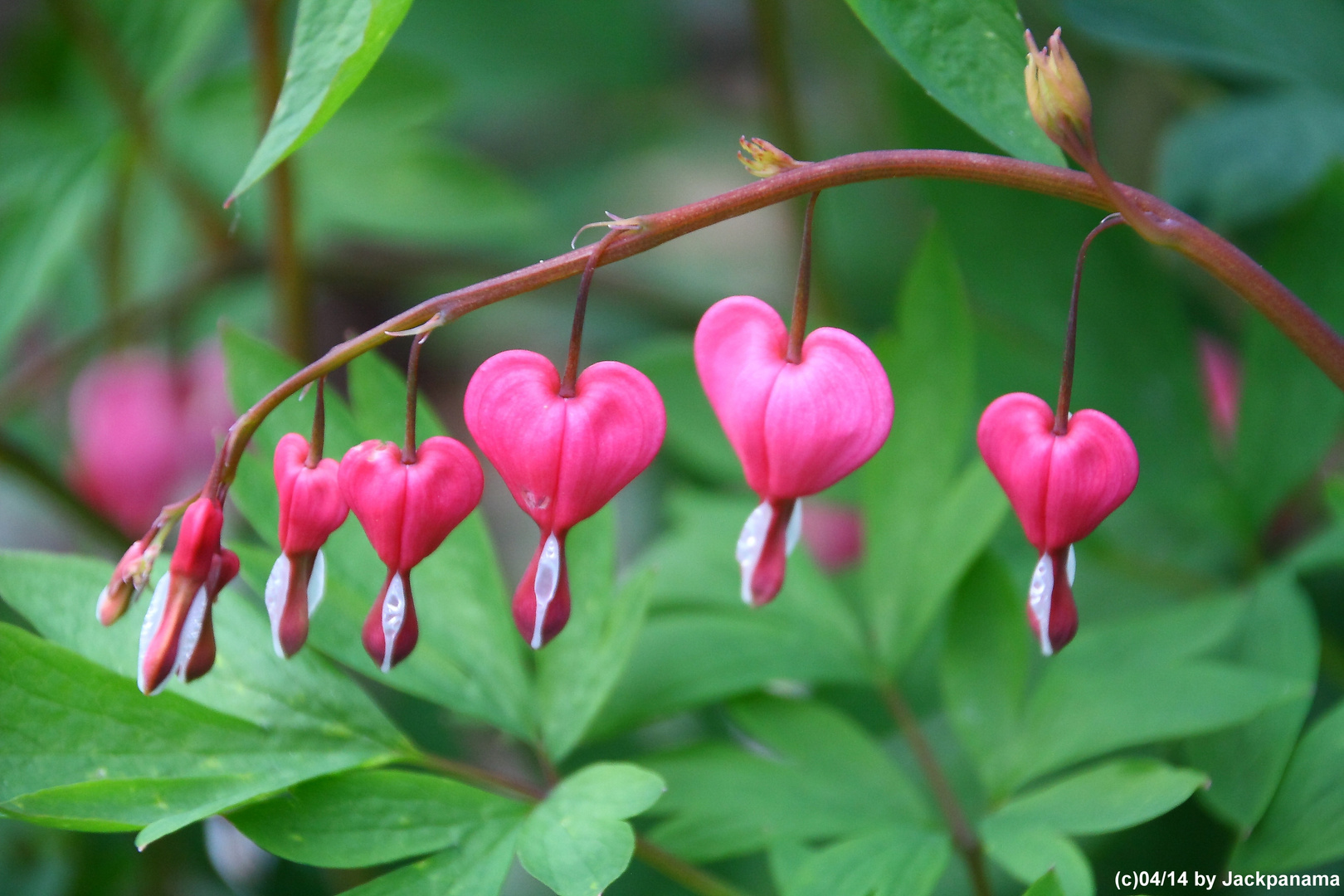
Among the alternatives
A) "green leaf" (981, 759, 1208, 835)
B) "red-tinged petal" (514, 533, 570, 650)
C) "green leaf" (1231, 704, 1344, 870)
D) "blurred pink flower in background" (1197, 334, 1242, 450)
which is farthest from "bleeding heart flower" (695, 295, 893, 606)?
"blurred pink flower in background" (1197, 334, 1242, 450)

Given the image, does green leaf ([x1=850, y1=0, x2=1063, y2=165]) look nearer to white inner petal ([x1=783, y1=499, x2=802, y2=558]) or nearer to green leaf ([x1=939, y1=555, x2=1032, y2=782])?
white inner petal ([x1=783, y1=499, x2=802, y2=558])

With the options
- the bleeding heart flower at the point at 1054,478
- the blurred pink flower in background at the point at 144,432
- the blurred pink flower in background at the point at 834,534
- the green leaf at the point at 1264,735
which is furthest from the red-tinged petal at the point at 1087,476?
the blurred pink flower in background at the point at 144,432

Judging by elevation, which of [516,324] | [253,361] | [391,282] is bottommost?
[516,324]

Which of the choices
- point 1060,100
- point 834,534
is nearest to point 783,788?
point 1060,100

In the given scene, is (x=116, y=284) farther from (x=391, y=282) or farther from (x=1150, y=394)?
(x=1150, y=394)

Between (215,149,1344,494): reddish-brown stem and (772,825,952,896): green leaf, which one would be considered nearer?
(215,149,1344,494): reddish-brown stem

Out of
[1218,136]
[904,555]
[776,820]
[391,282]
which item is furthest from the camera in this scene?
[391,282]

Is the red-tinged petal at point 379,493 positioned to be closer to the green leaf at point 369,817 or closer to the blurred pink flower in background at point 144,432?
the green leaf at point 369,817

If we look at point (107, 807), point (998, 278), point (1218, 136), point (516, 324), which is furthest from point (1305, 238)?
point (516, 324)
